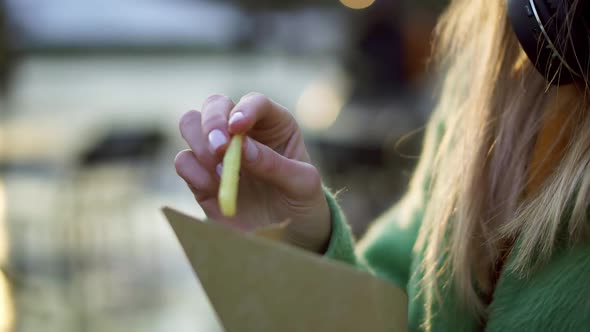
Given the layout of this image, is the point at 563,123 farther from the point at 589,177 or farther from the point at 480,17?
the point at 480,17

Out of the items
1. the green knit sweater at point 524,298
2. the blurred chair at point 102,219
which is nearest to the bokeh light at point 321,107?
the blurred chair at point 102,219

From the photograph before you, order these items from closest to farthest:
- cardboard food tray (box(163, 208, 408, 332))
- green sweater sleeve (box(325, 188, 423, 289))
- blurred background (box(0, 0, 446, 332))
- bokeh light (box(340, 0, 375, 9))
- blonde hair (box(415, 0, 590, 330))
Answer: cardboard food tray (box(163, 208, 408, 332)) → blonde hair (box(415, 0, 590, 330)) → green sweater sleeve (box(325, 188, 423, 289)) → blurred background (box(0, 0, 446, 332)) → bokeh light (box(340, 0, 375, 9))

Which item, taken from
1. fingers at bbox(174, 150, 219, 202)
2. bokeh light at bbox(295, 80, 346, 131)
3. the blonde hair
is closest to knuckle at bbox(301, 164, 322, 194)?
fingers at bbox(174, 150, 219, 202)

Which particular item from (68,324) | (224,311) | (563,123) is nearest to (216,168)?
(224,311)

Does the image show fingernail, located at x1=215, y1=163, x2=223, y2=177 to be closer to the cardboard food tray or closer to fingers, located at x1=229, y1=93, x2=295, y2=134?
fingers, located at x1=229, y1=93, x2=295, y2=134

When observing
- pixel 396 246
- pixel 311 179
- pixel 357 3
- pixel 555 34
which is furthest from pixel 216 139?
pixel 357 3

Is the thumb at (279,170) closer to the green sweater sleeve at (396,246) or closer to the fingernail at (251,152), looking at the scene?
the fingernail at (251,152)

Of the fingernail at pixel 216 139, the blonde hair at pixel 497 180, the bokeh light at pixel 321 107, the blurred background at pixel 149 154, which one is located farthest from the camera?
the bokeh light at pixel 321 107
